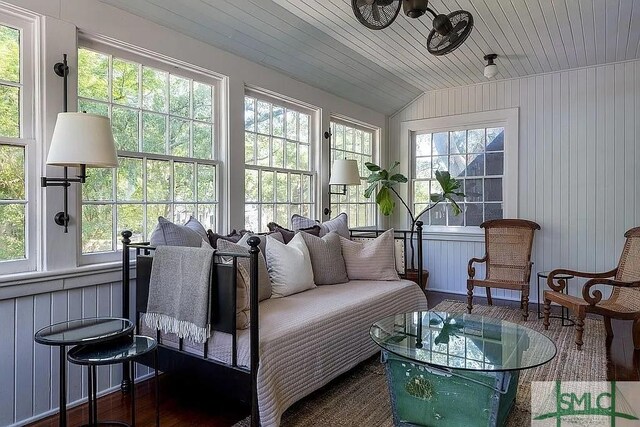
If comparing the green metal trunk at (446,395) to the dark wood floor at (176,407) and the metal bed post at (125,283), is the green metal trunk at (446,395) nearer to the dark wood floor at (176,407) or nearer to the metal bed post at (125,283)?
the dark wood floor at (176,407)

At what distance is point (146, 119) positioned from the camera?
2.84m

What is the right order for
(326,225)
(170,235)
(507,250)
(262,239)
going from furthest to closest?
(507,250), (326,225), (262,239), (170,235)

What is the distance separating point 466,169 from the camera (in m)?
5.28

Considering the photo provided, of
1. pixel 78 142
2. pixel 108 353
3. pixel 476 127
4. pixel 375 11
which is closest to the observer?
pixel 108 353

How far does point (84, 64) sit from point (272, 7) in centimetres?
131

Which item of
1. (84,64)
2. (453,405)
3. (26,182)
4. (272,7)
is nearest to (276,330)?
(453,405)

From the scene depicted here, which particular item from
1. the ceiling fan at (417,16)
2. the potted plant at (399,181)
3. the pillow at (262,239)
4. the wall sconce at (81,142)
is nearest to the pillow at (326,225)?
the pillow at (262,239)

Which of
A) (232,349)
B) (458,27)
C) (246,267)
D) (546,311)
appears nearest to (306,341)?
(232,349)

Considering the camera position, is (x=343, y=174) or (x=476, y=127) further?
(x=476, y=127)

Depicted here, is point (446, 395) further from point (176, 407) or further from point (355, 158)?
point (355, 158)

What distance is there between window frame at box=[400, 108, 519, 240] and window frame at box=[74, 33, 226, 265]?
3016 millimetres

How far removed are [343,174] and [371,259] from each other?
3.56 ft

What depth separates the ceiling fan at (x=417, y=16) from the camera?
7.55 ft

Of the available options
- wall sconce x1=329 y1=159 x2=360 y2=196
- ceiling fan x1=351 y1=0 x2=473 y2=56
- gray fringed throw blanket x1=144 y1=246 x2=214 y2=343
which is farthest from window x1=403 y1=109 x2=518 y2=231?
gray fringed throw blanket x1=144 y1=246 x2=214 y2=343
